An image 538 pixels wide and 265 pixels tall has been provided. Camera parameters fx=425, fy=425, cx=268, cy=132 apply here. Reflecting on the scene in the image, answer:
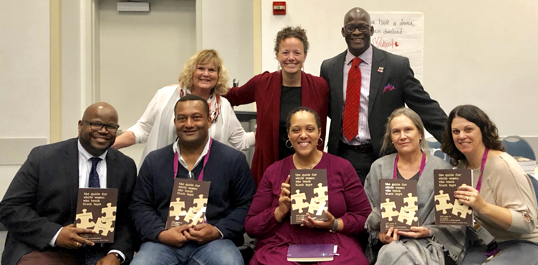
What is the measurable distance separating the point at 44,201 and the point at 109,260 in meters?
0.54

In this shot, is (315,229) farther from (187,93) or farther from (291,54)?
(187,93)

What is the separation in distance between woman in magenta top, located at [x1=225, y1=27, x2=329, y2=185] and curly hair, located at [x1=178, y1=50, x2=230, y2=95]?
30cm

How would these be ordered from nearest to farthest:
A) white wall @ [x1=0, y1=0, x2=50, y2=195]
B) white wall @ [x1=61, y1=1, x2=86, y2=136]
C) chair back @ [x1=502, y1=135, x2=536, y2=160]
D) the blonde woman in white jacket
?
1. the blonde woman in white jacket
2. chair back @ [x1=502, y1=135, x2=536, y2=160]
3. white wall @ [x1=0, y1=0, x2=50, y2=195]
4. white wall @ [x1=61, y1=1, x2=86, y2=136]

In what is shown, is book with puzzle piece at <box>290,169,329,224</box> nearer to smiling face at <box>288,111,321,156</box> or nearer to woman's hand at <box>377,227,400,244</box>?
smiling face at <box>288,111,321,156</box>

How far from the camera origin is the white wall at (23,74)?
17.4 feet

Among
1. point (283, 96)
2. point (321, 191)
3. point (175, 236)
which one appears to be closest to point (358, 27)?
point (283, 96)

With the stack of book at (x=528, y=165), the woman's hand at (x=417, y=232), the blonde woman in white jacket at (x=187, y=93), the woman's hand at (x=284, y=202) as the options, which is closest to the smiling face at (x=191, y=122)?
the blonde woman in white jacket at (x=187, y=93)

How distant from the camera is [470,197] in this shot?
226 cm

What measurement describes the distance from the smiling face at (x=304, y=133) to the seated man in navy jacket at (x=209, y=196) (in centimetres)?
42

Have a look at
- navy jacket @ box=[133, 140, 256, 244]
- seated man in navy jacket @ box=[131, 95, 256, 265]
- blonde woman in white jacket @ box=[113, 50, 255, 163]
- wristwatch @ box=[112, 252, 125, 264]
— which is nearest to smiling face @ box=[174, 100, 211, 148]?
seated man in navy jacket @ box=[131, 95, 256, 265]

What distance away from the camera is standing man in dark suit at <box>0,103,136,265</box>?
2438 millimetres

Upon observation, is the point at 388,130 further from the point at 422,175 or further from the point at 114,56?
the point at 114,56

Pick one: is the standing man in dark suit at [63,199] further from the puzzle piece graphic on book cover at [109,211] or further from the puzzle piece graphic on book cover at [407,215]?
the puzzle piece graphic on book cover at [407,215]

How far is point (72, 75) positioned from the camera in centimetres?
571
